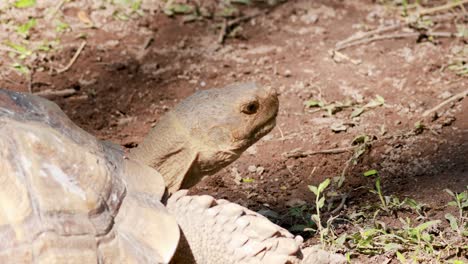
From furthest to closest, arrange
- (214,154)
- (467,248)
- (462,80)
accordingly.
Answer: (462,80) → (214,154) → (467,248)

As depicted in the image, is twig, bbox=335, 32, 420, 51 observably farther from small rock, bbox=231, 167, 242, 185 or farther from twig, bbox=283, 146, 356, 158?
small rock, bbox=231, 167, 242, 185

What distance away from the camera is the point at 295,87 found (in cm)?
563

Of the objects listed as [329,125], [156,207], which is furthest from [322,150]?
[156,207]

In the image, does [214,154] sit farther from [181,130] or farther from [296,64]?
[296,64]

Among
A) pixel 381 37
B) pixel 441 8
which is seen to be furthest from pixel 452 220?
pixel 441 8

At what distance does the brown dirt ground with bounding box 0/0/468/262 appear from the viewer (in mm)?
4418

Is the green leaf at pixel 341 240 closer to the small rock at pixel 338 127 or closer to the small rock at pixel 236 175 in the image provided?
the small rock at pixel 236 175

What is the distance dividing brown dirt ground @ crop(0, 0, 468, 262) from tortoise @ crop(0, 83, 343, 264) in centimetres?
74

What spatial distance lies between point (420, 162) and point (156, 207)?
1902 mm

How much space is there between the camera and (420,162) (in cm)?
444

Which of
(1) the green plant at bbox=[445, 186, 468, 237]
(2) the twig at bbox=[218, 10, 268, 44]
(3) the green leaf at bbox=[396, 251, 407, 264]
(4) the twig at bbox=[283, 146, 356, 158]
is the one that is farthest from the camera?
(2) the twig at bbox=[218, 10, 268, 44]

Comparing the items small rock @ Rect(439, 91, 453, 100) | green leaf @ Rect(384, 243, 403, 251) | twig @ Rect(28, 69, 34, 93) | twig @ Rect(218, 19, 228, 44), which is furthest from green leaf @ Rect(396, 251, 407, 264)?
twig @ Rect(218, 19, 228, 44)

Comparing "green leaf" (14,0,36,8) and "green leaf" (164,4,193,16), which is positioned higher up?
"green leaf" (14,0,36,8)

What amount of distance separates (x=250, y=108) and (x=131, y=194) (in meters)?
0.82
